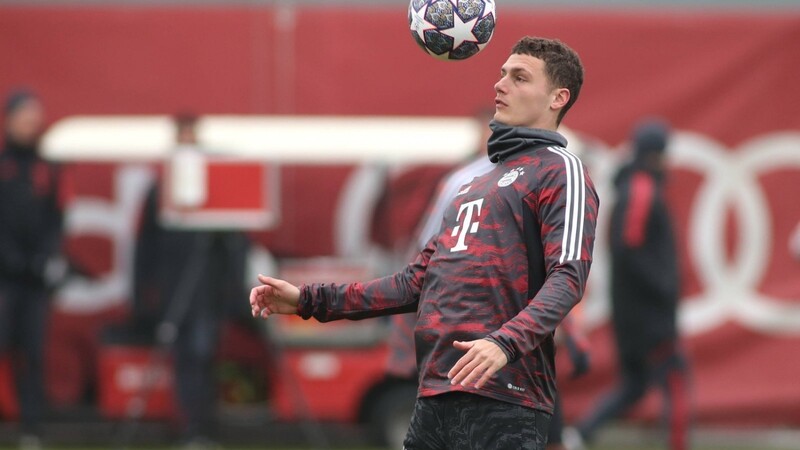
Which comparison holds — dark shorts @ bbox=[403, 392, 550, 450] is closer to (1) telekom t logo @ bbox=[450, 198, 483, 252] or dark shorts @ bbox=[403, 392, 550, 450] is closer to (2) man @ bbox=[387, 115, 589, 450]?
(1) telekom t logo @ bbox=[450, 198, 483, 252]

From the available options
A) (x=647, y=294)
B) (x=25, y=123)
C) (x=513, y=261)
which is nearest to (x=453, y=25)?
(x=513, y=261)

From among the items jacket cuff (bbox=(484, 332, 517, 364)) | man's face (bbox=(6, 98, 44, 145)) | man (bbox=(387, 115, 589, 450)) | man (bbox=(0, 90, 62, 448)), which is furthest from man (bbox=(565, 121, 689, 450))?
jacket cuff (bbox=(484, 332, 517, 364))

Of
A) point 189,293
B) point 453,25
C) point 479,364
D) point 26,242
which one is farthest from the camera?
point 26,242

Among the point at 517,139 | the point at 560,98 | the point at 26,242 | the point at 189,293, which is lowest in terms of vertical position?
the point at 189,293

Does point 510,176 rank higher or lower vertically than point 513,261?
higher

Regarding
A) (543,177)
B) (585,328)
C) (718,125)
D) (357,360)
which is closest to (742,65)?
(718,125)

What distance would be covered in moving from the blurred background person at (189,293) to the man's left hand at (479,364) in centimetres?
519

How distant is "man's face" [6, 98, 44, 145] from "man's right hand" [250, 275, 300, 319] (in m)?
5.22

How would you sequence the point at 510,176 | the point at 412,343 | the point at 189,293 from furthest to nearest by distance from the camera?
the point at 189,293
the point at 412,343
the point at 510,176

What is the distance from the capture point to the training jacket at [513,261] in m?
4.13

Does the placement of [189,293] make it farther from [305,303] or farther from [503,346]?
[503,346]

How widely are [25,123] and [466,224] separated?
18.4ft

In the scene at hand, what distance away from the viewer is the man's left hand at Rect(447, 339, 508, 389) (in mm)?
3863

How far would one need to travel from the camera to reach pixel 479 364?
3.87 meters
